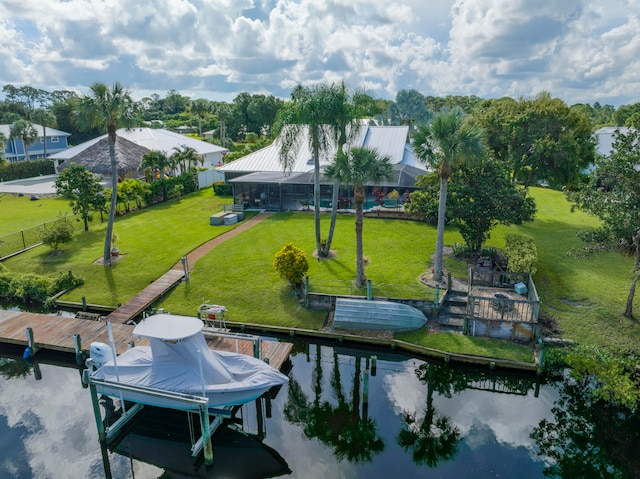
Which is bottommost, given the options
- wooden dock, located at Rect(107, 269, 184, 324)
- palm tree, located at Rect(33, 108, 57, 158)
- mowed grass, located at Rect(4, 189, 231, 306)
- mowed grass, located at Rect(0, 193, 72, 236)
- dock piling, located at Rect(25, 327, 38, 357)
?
dock piling, located at Rect(25, 327, 38, 357)

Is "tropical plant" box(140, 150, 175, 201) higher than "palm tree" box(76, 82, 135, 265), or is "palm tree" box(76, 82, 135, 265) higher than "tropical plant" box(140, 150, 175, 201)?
"palm tree" box(76, 82, 135, 265)

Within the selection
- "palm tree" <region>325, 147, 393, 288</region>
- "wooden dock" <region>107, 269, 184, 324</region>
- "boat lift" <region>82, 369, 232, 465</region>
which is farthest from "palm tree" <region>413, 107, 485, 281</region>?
"wooden dock" <region>107, 269, 184, 324</region>

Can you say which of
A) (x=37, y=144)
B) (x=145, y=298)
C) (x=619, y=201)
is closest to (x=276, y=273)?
(x=145, y=298)

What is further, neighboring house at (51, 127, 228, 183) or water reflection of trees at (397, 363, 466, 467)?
neighboring house at (51, 127, 228, 183)

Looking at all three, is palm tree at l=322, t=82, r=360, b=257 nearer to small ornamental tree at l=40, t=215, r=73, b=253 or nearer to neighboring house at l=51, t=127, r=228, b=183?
small ornamental tree at l=40, t=215, r=73, b=253

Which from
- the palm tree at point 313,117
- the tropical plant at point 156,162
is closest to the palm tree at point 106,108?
the palm tree at point 313,117

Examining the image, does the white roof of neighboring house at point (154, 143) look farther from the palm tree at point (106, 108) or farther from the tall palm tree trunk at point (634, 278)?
the tall palm tree trunk at point (634, 278)

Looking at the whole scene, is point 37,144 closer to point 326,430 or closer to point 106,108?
point 106,108

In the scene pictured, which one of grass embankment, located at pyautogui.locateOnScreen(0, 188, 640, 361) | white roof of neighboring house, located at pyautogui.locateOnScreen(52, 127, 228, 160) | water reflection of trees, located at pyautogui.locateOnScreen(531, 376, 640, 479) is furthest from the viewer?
white roof of neighboring house, located at pyautogui.locateOnScreen(52, 127, 228, 160)

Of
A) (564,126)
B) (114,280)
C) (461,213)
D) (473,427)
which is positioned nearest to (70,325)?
(114,280)
